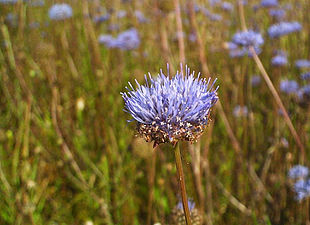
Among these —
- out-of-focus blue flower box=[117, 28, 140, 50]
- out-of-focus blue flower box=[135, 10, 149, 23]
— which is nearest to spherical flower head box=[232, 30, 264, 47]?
out-of-focus blue flower box=[117, 28, 140, 50]

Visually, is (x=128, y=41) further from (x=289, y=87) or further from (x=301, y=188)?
(x=301, y=188)

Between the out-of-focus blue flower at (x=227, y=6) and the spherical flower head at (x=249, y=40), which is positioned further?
the out-of-focus blue flower at (x=227, y=6)

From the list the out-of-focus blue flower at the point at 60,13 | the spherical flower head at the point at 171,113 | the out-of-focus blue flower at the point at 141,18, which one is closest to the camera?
the spherical flower head at the point at 171,113

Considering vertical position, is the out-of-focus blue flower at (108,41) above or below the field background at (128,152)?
above

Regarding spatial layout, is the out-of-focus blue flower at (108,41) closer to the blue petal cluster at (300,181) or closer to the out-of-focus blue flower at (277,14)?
the out-of-focus blue flower at (277,14)

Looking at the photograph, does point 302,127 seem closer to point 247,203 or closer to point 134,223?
point 247,203

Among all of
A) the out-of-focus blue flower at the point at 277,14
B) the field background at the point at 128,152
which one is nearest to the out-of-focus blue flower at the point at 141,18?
the field background at the point at 128,152

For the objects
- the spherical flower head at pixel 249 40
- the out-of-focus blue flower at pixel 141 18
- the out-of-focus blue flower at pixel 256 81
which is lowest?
the spherical flower head at pixel 249 40

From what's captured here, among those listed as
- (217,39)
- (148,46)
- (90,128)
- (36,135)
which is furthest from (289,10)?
(36,135)
